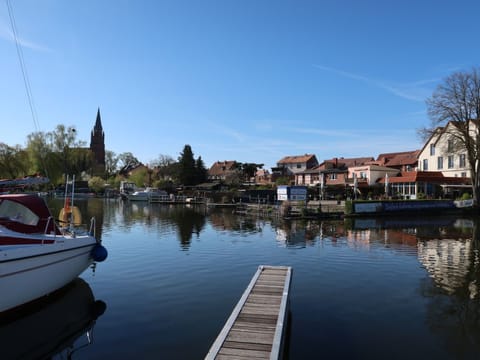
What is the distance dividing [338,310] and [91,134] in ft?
531

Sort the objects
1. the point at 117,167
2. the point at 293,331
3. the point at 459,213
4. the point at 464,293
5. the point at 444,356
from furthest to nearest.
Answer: the point at 117,167
the point at 459,213
the point at 464,293
the point at 293,331
the point at 444,356

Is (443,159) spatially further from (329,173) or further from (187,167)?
(187,167)

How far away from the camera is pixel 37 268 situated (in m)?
11.2

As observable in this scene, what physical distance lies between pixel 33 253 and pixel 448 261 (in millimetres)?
18888

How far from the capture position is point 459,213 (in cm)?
4778

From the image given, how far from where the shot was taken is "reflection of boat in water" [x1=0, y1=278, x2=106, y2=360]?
9.04 metres

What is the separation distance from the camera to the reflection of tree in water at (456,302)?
31.1ft

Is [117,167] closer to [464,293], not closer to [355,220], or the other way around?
[355,220]

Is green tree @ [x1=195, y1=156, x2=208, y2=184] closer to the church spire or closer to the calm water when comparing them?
the calm water

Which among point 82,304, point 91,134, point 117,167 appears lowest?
point 82,304

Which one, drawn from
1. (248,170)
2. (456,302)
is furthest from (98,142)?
(456,302)

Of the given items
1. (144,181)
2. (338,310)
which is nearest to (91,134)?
(144,181)

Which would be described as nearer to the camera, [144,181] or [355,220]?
[355,220]

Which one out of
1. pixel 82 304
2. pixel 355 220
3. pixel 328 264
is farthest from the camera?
pixel 355 220
